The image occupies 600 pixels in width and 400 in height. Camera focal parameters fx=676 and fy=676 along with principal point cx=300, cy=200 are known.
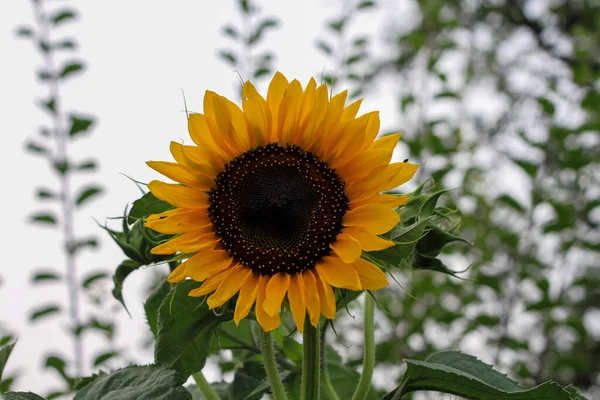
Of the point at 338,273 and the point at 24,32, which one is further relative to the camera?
the point at 24,32

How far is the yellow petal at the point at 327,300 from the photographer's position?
86cm

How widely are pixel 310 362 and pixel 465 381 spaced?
0.21m

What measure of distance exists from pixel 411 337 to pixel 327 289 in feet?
7.32

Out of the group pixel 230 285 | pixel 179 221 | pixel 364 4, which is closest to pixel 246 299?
pixel 230 285

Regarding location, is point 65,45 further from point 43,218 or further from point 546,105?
point 546,105

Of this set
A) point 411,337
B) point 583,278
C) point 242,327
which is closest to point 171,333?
point 242,327

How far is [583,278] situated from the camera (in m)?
3.22

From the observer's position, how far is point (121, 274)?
1064 millimetres

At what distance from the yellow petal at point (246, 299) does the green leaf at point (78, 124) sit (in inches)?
108

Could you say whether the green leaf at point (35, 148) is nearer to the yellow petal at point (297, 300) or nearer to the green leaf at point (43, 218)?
the green leaf at point (43, 218)

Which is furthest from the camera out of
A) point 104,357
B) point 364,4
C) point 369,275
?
point 364,4

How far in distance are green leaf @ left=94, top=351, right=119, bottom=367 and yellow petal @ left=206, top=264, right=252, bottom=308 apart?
204 cm

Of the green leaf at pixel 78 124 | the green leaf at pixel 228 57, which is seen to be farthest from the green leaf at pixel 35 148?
the green leaf at pixel 228 57

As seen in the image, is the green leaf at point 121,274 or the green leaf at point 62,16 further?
the green leaf at point 62,16
